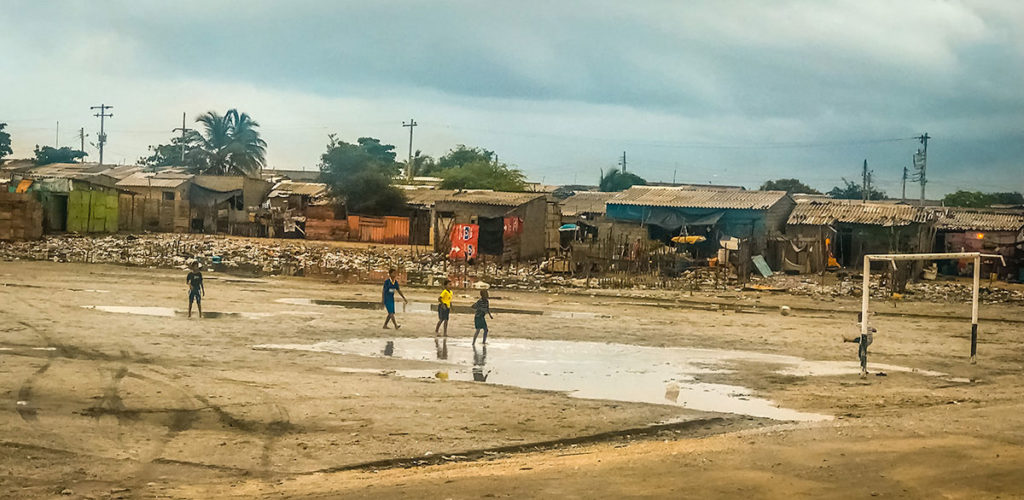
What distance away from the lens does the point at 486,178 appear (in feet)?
260

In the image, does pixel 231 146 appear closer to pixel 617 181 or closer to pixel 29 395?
pixel 617 181

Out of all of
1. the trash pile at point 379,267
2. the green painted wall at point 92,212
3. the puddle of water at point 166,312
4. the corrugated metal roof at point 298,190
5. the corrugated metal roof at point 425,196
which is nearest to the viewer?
the puddle of water at point 166,312

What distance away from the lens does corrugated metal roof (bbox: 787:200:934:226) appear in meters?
49.7

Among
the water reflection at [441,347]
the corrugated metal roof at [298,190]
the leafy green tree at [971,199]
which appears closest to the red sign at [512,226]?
the corrugated metal roof at [298,190]

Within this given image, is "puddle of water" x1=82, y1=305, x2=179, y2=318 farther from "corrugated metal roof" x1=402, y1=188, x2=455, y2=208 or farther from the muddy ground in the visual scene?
"corrugated metal roof" x1=402, y1=188, x2=455, y2=208

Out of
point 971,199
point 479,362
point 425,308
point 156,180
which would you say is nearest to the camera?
point 479,362

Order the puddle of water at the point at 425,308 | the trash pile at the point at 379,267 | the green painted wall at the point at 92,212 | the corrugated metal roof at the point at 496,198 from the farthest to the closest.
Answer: the green painted wall at the point at 92,212, the corrugated metal roof at the point at 496,198, the trash pile at the point at 379,267, the puddle of water at the point at 425,308

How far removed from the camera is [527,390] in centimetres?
1727

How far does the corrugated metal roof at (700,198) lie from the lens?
5141 centimetres

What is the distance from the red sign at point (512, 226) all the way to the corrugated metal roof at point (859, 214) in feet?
43.7

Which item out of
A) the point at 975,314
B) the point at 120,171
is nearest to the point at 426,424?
the point at 975,314

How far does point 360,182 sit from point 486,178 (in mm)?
16382

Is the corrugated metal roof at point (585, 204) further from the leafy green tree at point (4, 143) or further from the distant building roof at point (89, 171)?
the leafy green tree at point (4, 143)

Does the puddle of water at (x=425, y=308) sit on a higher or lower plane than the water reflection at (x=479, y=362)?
higher
